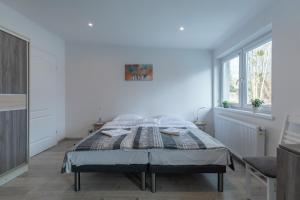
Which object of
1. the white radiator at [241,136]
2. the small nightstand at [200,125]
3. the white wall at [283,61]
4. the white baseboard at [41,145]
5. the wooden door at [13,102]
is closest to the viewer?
the white wall at [283,61]

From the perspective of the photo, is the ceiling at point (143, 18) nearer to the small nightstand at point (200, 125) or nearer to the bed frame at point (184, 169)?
the small nightstand at point (200, 125)

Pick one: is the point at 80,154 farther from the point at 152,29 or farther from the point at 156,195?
the point at 152,29

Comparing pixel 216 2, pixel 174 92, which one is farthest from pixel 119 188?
pixel 174 92

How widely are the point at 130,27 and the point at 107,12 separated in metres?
0.71

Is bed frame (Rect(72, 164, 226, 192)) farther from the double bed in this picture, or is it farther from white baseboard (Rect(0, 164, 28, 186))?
white baseboard (Rect(0, 164, 28, 186))

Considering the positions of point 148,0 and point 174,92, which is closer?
point 148,0

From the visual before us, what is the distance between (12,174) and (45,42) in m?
2.52

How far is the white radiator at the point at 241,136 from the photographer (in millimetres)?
2867

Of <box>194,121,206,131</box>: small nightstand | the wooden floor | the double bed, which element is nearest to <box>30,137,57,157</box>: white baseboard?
the wooden floor

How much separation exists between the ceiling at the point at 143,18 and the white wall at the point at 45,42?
15 cm

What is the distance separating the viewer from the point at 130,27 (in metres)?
3.83

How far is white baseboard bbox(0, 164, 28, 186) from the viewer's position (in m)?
2.62

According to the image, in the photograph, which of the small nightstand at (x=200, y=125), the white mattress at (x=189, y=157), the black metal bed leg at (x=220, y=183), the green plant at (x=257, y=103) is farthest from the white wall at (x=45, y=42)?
the green plant at (x=257, y=103)

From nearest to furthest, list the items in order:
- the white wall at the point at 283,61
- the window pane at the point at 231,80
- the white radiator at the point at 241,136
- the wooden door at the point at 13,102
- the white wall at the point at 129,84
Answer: the white wall at the point at 283,61, the wooden door at the point at 13,102, the white radiator at the point at 241,136, the window pane at the point at 231,80, the white wall at the point at 129,84
